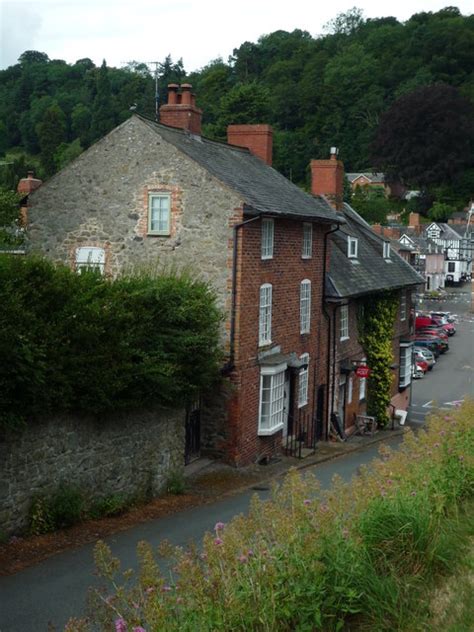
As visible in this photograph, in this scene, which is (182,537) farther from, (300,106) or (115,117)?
(300,106)

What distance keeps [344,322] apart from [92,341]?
1776 cm

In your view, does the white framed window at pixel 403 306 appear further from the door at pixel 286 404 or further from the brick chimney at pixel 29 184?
the brick chimney at pixel 29 184

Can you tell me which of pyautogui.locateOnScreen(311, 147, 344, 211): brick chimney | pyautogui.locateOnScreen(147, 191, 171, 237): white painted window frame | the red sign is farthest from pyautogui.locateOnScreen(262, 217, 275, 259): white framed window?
pyautogui.locateOnScreen(311, 147, 344, 211): brick chimney

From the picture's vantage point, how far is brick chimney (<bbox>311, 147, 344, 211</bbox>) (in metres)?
37.0

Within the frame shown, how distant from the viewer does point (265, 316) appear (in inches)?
966

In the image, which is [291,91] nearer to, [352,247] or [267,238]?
[352,247]

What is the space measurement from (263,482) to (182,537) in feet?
23.0

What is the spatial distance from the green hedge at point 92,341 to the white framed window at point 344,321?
12734 millimetres

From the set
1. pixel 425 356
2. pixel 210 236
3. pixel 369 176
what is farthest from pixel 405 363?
pixel 369 176

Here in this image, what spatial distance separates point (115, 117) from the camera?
420 ft

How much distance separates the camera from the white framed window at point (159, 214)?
23469 millimetres

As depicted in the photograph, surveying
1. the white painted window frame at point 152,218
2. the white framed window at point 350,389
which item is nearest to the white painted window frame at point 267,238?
the white painted window frame at point 152,218

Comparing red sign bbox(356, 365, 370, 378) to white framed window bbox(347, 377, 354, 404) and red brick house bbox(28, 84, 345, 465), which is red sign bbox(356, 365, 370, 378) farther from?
red brick house bbox(28, 84, 345, 465)

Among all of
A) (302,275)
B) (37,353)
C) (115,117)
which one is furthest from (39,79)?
(37,353)
